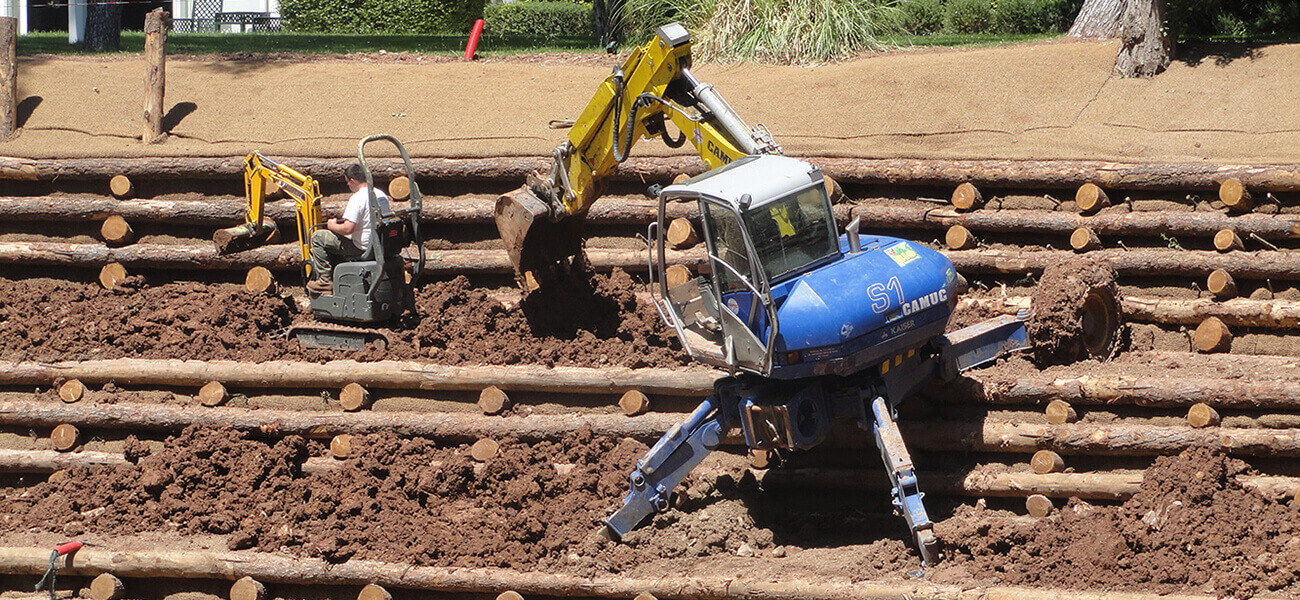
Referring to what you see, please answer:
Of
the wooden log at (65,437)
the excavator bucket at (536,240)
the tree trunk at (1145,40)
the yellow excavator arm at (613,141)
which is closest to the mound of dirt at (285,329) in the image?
the excavator bucket at (536,240)

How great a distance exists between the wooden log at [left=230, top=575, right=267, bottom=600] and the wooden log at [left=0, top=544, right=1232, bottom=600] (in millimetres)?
53

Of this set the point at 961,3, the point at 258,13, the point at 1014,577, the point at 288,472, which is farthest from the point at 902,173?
the point at 258,13

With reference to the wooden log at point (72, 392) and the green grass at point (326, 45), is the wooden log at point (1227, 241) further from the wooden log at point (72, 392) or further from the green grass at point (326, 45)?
the wooden log at point (72, 392)

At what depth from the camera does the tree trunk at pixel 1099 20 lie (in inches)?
531

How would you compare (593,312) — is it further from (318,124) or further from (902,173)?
(318,124)

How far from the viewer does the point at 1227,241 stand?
10.2 metres

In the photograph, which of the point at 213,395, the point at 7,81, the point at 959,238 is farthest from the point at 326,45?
the point at 959,238

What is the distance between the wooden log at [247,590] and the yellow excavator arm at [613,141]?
3.22 meters

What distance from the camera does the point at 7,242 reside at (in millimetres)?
12602

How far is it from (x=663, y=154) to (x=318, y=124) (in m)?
3.68

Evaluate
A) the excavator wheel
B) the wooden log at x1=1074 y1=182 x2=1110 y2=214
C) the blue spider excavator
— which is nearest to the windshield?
the blue spider excavator

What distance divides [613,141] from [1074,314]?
3.50 metres

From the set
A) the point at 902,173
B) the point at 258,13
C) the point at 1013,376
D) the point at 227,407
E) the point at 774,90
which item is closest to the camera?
the point at 1013,376

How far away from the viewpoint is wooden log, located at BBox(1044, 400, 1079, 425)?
356 inches
